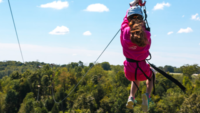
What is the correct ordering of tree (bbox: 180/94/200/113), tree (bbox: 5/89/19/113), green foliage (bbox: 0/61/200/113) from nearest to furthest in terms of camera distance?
tree (bbox: 180/94/200/113) < green foliage (bbox: 0/61/200/113) < tree (bbox: 5/89/19/113)

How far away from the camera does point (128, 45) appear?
9.85 ft

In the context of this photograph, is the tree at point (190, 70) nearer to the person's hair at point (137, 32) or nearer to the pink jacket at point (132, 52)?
the pink jacket at point (132, 52)

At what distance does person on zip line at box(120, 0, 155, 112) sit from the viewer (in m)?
2.69

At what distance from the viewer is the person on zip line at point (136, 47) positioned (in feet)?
8.82

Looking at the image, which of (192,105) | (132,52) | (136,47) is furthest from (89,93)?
(136,47)

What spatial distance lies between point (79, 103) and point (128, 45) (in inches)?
1372

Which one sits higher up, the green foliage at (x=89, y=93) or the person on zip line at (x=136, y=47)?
the person on zip line at (x=136, y=47)

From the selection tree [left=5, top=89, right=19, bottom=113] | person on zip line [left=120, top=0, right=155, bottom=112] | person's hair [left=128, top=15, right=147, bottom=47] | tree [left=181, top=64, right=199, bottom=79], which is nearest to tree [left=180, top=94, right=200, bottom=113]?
tree [left=181, top=64, right=199, bottom=79]

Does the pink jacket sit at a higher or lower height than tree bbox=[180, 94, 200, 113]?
higher

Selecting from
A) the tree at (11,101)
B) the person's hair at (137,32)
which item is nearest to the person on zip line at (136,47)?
the person's hair at (137,32)

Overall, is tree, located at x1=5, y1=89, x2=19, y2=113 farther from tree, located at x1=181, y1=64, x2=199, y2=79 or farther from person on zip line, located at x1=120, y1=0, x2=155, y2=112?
person on zip line, located at x1=120, y1=0, x2=155, y2=112

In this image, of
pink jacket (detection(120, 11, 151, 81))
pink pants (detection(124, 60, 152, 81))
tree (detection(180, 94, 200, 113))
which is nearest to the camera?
pink jacket (detection(120, 11, 151, 81))

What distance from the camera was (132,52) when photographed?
3.05m

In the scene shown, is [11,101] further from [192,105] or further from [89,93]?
[192,105]
